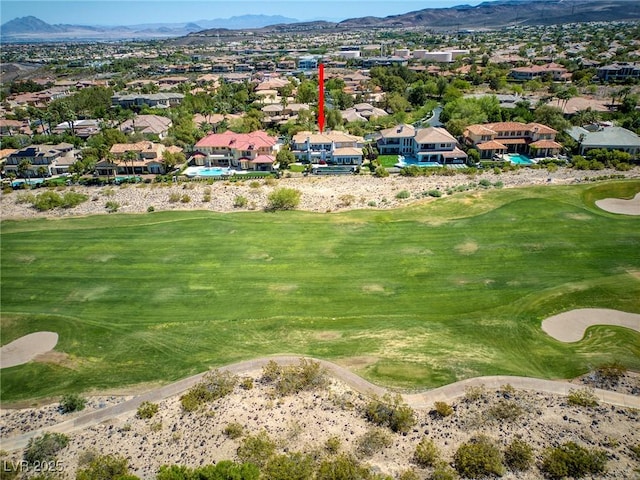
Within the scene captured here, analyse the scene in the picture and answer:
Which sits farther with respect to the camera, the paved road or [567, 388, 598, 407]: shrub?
the paved road

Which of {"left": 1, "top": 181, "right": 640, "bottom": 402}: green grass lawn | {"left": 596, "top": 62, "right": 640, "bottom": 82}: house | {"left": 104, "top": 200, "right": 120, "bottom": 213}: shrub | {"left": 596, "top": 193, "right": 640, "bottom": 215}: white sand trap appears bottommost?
{"left": 1, "top": 181, "right": 640, "bottom": 402}: green grass lawn

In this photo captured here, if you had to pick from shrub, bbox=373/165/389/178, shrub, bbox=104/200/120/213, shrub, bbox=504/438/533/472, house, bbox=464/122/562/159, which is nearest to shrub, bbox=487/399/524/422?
shrub, bbox=504/438/533/472

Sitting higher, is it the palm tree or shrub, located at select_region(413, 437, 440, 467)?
the palm tree

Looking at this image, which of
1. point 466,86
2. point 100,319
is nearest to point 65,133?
point 100,319

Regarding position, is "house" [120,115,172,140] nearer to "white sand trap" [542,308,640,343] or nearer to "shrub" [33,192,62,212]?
"shrub" [33,192,62,212]

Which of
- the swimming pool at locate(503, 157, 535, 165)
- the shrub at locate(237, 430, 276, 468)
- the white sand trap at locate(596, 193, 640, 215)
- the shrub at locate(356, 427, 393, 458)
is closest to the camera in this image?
the shrub at locate(237, 430, 276, 468)

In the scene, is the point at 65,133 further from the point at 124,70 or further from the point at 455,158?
the point at 124,70

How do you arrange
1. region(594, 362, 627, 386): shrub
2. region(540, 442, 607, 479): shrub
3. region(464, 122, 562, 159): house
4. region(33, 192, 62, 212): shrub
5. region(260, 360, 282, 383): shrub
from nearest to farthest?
region(540, 442, 607, 479): shrub < region(594, 362, 627, 386): shrub < region(260, 360, 282, 383): shrub < region(33, 192, 62, 212): shrub < region(464, 122, 562, 159): house

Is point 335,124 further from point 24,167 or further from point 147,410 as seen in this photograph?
point 147,410
